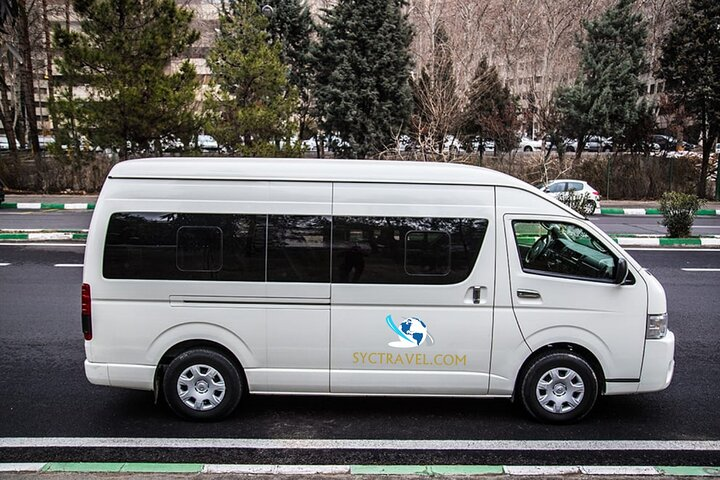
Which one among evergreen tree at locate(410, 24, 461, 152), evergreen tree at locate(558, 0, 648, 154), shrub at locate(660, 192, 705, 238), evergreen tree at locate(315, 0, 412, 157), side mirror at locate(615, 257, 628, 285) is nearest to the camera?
side mirror at locate(615, 257, 628, 285)

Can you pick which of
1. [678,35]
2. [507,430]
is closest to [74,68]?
[507,430]

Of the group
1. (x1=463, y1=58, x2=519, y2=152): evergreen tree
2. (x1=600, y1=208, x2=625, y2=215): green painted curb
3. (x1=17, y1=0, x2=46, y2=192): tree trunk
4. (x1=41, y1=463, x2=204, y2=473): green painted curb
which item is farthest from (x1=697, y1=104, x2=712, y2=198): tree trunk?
(x1=17, y1=0, x2=46, y2=192): tree trunk

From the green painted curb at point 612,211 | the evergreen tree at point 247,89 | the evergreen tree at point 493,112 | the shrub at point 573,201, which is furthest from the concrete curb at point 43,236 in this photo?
the evergreen tree at point 493,112

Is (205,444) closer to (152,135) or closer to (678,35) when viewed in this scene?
(152,135)

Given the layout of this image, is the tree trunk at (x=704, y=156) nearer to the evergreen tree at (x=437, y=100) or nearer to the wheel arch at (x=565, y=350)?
the evergreen tree at (x=437, y=100)

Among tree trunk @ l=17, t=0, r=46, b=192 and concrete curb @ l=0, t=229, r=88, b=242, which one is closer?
concrete curb @ l=0, t=229, r=88, b=242

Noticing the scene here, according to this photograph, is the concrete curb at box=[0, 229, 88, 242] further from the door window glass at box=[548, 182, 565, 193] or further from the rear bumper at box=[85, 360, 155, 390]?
the door window glass at box=[548, 182, 565, 193]

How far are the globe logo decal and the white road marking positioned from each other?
794 mm

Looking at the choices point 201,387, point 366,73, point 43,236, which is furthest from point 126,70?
point 201,387

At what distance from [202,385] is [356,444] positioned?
4.49 ft

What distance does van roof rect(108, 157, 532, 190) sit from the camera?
16.4ft

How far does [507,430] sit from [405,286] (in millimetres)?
1479

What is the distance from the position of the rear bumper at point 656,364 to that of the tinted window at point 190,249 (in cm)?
324

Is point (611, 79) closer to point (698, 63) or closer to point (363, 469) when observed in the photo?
point (698, 63)
